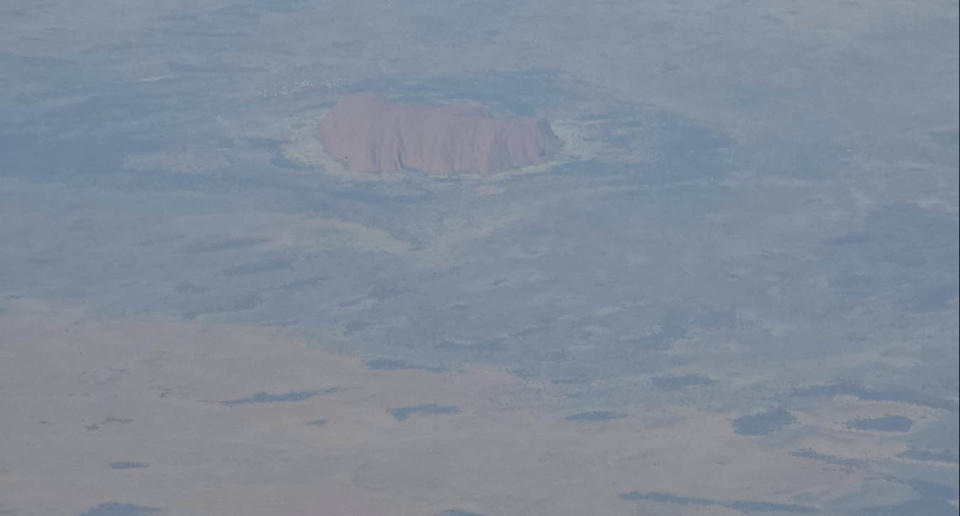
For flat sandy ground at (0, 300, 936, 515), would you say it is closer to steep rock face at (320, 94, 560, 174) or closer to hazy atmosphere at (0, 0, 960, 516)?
hazy atmosphere at (0, 0, 960, 516)

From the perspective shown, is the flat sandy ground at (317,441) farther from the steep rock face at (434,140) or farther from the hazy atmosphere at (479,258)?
the steep rock face at (434,140)

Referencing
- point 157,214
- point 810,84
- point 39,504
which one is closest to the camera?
point 39,504

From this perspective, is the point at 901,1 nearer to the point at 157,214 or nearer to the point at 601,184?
the point at 601,184

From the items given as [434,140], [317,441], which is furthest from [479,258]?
[317,441]

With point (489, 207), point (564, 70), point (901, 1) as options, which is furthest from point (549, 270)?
point (901, 1)

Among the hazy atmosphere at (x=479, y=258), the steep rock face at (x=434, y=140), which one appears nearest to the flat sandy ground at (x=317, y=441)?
the hazy atmosphere at (x=479, y=258)
